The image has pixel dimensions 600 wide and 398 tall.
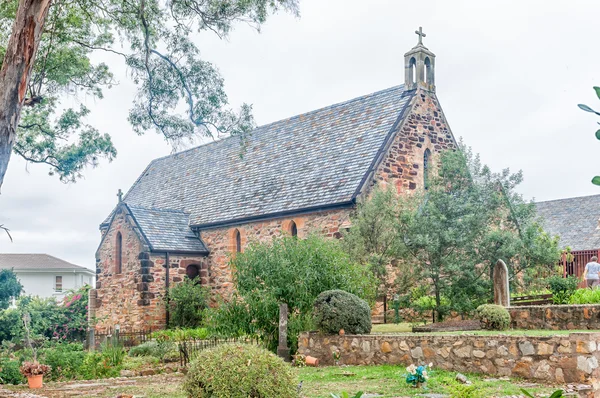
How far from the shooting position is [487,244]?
19344 mm

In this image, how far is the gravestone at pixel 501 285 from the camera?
17656 millimetres

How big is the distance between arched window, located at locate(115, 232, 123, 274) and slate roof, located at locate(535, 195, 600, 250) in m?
23.9

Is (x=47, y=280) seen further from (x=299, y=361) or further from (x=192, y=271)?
(x=299, y=361)

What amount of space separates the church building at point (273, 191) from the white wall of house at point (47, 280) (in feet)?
86.6

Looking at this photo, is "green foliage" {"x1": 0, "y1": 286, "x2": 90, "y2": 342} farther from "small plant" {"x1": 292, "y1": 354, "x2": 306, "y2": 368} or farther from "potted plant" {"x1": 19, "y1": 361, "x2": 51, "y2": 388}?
"small plant" {"x1": 292, "y1": 354, "x2": 306, "y2": 368}

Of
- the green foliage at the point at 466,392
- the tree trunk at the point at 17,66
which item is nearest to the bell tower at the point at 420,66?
the tree trunk at the point at 17,66

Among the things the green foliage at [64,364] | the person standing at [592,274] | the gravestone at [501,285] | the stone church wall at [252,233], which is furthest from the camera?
the person standing at [592,274]

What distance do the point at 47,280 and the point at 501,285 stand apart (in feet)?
156

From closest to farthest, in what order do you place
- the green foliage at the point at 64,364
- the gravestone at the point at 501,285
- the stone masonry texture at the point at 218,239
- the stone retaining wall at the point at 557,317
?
the stone retaining wall at the point at 557,317, the green foliage at the point at 64,364, the gravestone at the point at 501,285, the stone masonry texture at the point at 218,239

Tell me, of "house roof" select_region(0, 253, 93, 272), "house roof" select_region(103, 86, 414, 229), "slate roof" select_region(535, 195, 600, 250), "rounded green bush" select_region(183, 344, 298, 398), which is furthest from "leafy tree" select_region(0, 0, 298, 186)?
"house roof" select_region(0, 253, 93, 272)

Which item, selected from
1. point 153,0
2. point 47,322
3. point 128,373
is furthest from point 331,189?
point 47,322

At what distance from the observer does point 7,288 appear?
1109 inches

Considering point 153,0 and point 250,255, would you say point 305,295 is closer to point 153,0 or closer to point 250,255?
point 250,255

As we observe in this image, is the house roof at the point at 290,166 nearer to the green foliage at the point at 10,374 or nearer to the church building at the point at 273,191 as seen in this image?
the church building at the point at 273,191
